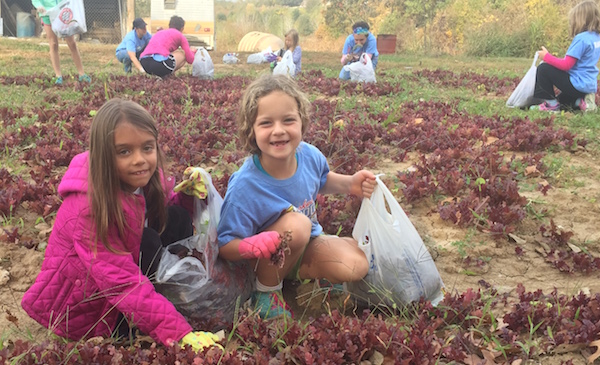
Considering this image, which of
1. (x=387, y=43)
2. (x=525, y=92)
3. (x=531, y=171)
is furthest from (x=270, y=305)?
(x=387, y=43)

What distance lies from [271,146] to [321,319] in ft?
3.07

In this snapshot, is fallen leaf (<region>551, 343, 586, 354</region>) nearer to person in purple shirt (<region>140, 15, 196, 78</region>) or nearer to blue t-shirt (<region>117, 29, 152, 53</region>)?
person in purple shirt (<region>140, 15, 196, 78</region>)

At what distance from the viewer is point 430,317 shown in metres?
2.83

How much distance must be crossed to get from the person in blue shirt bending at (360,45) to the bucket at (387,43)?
9515mm

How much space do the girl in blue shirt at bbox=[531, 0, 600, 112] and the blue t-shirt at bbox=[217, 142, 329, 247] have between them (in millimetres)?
6159

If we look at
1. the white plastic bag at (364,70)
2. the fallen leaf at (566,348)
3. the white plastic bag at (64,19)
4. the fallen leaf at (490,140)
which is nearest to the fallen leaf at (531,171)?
the fallen leaf at (490,140)

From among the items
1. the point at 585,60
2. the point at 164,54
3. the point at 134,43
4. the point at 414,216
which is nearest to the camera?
the point at 414,216

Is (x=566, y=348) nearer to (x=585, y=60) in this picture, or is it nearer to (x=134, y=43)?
(x=585, y=60)

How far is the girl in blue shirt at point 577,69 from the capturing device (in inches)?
300

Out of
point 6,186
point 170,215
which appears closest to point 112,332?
point 170,215

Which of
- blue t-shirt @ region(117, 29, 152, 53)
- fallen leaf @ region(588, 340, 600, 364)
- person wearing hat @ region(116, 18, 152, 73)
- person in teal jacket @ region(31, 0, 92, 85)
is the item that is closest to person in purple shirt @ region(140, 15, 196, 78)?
person wearing hat @ region(116, 18, 152, 73)

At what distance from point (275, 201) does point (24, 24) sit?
2658cm

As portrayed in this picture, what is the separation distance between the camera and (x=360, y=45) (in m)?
12.4

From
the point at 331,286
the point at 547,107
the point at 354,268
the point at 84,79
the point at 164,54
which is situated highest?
the point at 164,54
